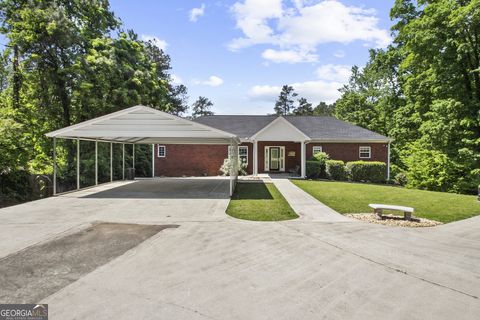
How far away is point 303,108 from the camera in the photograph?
2753 inches

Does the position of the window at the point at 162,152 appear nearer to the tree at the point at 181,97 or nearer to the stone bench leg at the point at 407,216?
the stone bench leg at the point at 407,216

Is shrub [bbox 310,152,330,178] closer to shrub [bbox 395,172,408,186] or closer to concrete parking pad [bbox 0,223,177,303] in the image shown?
shrub [bbox 395,172,408,186]

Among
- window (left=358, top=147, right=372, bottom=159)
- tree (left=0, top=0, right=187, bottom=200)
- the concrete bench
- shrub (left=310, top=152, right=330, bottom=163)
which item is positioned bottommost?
the concrete bench

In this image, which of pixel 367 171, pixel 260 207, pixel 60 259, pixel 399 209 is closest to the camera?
pixel 60 259

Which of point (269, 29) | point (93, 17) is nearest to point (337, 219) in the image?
point (269, 29)

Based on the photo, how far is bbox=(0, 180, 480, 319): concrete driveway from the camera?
3545mm

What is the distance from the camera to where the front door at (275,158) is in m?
24.5

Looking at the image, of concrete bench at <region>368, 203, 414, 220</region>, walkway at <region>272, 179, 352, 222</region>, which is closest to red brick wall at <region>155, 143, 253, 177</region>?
walkway at <region>272, 179, 352, 222</region>

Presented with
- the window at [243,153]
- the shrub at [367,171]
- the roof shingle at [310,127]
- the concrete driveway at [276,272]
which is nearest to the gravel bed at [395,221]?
the concrete driveway at [276,272]

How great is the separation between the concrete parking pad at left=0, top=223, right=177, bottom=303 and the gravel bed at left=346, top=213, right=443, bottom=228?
5.80m

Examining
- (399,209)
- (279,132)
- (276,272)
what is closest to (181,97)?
(279,132)

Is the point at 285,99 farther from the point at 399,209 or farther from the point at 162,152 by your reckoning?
the point at 399,209

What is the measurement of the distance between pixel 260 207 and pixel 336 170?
492 inches

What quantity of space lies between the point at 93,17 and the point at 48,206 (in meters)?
16.5
